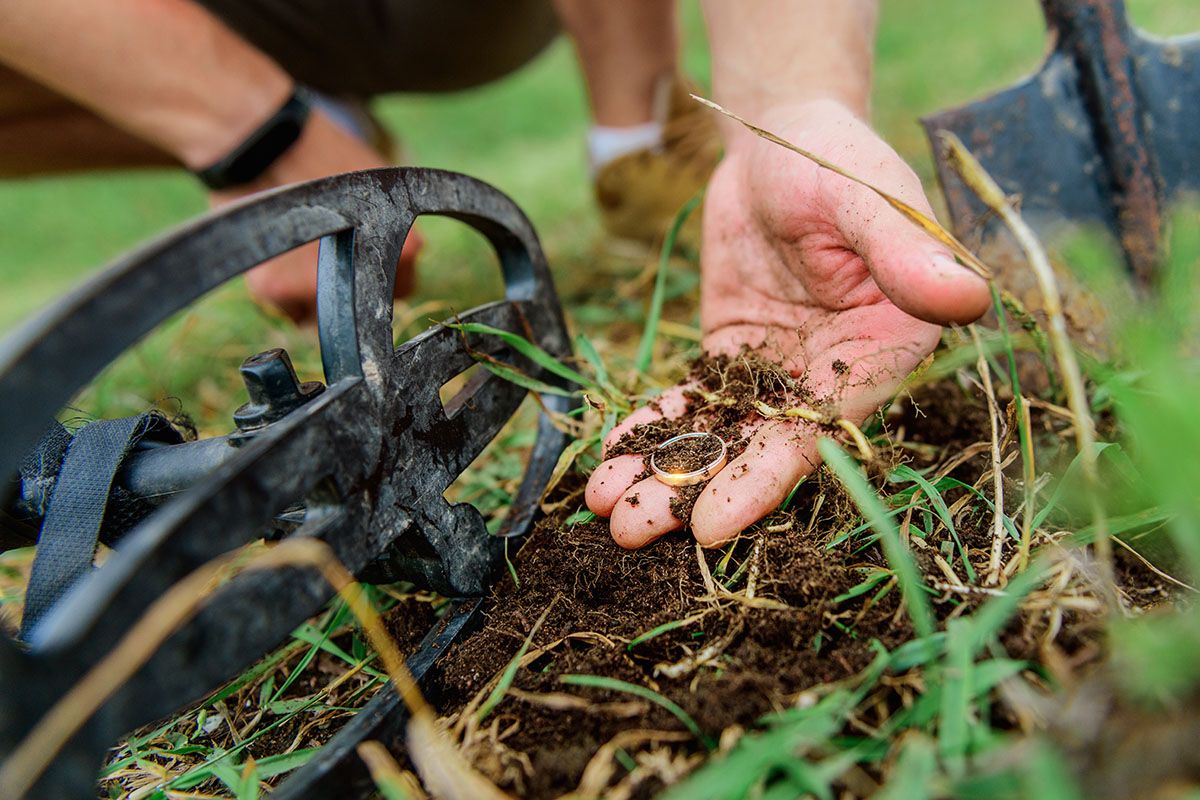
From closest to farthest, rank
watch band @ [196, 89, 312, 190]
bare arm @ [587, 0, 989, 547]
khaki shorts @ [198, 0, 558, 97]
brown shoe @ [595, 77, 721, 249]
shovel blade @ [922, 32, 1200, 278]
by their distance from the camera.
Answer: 1. bare arm @ [587, 0, 989, 547]
2. shovel blade @ [922, 32, 1200, 278]
3. watch band @ [196, 89, 312, 190]
4. khaki shorts @ [198, 0, 558, 97]
5. brown shoe @ [595, 77, 721, 249]

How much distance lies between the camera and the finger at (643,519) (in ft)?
3.76

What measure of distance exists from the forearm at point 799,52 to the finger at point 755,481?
0.74m

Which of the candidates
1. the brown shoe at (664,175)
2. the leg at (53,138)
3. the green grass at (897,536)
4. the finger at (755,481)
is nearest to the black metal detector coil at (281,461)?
the green grass at (897,536)

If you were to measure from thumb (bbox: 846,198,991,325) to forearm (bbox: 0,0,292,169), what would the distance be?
1930mm

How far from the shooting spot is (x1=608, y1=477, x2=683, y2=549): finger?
115 centimetres

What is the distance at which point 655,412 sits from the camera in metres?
1.38

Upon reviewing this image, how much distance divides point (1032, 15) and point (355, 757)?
6.40m

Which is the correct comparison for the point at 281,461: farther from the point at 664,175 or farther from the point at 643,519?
the point at 664,175

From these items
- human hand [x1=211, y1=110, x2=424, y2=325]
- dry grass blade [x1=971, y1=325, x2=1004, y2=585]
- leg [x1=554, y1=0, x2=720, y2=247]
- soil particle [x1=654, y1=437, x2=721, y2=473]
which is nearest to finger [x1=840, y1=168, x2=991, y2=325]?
dry grass blade [x1=971, y1=325, x2=1004, y2=585]

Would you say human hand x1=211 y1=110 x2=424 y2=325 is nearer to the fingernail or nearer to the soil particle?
the soil particle

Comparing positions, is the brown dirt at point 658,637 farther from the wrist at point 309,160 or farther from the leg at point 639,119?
the leg at point 639,119

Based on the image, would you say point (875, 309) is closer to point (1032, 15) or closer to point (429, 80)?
point (429, 80)

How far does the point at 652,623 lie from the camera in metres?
1.03

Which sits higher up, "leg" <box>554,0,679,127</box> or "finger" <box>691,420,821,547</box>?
"leg" <box>554,0,679,127</box>
